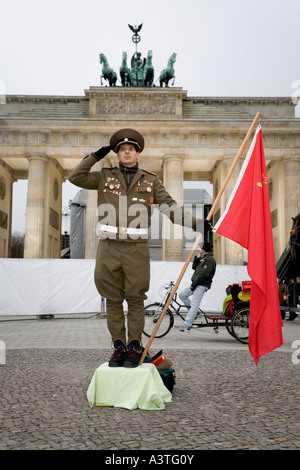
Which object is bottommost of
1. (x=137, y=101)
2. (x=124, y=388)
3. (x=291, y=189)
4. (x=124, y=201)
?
(x=124, y=388)

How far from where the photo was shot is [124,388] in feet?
11.1

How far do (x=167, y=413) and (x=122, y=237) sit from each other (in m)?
1.35

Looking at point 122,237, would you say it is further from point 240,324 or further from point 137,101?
point 137,101

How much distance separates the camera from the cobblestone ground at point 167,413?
257cm

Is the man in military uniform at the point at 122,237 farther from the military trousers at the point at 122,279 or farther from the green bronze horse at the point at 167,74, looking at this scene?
the green bronze horse at the point at 167,74

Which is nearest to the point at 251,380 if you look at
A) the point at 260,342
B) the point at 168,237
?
the point at 260,342

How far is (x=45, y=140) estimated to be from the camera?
28.9 meters

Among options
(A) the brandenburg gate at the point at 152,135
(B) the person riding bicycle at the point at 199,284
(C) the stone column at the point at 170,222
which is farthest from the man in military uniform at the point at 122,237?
(A) the brandenburg gate at the point at 152,135

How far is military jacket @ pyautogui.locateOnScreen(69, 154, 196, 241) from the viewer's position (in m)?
3.71

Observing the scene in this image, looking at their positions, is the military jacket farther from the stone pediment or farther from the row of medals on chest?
the stone pediment

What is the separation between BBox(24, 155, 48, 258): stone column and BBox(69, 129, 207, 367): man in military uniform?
24802 millimetres

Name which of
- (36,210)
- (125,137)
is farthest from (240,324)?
(36,210)

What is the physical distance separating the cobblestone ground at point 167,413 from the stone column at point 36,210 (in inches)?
926

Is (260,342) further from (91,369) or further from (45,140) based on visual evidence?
(45,140)
